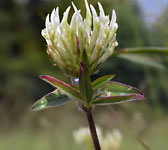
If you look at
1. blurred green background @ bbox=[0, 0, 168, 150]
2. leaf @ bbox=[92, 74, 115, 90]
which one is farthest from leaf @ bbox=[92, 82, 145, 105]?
blurred green background @ bbox=[0, 0, 168, 150]

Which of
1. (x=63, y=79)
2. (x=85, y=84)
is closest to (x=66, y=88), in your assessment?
(x=85, y=84)

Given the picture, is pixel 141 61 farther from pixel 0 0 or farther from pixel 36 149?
pixel 0 0

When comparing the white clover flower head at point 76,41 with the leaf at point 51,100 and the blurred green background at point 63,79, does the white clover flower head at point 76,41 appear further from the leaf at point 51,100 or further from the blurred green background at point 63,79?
the blurred green background at point 63,79

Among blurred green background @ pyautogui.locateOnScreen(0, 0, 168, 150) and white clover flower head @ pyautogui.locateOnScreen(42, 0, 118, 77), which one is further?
blurred green background @ pyautogui.locateOnScreen(0, 0, 168, 150)

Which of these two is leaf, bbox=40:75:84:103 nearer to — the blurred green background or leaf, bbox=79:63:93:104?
leaf, bbox=79:63:93:104

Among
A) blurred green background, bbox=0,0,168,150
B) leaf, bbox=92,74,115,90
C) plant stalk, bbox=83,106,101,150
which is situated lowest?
blurred green background, bbox=0,0,168,150

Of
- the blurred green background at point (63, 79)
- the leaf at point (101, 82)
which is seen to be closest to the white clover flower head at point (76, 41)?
the leaf at point (101, 82)

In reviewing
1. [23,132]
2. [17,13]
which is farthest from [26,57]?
[23,132]
